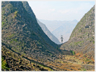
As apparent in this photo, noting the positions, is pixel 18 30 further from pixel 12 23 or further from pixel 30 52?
pixel 30 52

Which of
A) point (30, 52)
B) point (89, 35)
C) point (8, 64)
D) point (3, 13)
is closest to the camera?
point (8, 64)

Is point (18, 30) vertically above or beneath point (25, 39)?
above

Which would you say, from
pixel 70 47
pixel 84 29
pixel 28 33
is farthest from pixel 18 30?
pixel 84 29

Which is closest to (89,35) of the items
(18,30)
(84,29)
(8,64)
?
(84,29)

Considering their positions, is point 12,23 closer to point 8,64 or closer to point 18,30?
point 18,30

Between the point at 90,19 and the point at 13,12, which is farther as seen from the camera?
the point at 90,19

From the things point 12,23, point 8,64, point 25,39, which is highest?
point 12,23

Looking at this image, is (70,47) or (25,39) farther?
(70,47)

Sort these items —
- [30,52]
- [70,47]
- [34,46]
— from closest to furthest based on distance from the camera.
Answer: [30,52]
[34,46]
[70,47]

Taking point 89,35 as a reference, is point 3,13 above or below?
above
